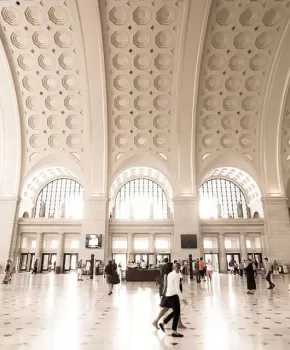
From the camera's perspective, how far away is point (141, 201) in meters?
25.6

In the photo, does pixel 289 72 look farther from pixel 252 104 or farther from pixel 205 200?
pixel 205 200

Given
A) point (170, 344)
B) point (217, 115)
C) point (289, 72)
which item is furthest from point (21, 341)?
point (289, 72)

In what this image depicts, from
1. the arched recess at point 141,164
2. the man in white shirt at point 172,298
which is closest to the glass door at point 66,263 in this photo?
the arched recess at point 141,164

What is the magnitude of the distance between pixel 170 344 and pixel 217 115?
20579mm

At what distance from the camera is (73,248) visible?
23.1 meters

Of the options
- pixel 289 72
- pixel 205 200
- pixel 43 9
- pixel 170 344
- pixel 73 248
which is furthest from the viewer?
pixel 205 200

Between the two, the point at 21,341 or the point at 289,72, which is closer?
the point at 21,341

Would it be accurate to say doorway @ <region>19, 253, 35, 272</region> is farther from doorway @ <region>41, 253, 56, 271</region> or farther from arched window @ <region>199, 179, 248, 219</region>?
arched window @ <region>199, 179, 248, 219</region>

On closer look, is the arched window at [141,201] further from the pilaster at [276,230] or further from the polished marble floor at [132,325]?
the polished marble floor at [132,325]

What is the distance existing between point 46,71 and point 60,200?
1164 centimetres

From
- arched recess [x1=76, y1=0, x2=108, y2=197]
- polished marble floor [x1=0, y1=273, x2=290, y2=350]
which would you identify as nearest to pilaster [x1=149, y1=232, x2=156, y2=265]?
arched recess [x1=76, y1=0, x2=108, y2=197]

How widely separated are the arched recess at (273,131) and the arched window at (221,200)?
3808 millimetres

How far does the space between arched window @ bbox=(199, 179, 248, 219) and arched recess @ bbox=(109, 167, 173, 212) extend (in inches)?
133

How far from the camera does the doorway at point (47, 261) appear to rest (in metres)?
23.0
